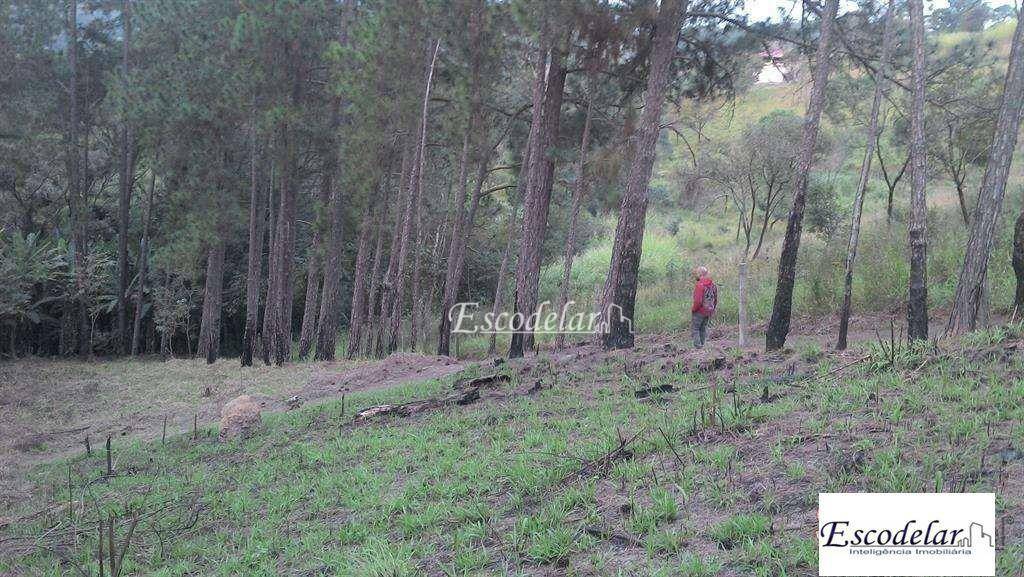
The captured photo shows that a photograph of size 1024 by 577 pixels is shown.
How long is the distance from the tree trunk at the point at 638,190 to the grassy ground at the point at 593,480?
10.9ft

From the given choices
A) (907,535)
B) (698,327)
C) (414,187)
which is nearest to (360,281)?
(414,187)

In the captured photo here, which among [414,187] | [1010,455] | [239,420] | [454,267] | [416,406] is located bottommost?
[239,420]

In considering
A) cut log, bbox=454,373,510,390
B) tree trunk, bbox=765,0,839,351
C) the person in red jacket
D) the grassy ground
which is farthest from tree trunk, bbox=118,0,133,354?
tree trunk, bbox=765,0,839,351

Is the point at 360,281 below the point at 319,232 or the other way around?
below

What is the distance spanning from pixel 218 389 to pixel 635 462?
12.9 m

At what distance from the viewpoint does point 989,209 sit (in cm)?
997

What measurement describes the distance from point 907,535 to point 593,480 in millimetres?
2113

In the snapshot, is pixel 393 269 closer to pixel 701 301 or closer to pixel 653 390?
pixel 701 301

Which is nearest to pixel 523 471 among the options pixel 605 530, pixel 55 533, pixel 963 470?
pixel 605 530

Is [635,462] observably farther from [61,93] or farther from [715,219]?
[715,219]

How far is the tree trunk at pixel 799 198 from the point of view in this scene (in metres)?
10.2

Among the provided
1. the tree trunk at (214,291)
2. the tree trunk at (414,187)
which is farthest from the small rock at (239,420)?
the tree trunk at (214,291)

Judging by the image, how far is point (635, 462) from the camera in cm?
532

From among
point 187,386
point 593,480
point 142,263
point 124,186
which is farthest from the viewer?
point 142,263
